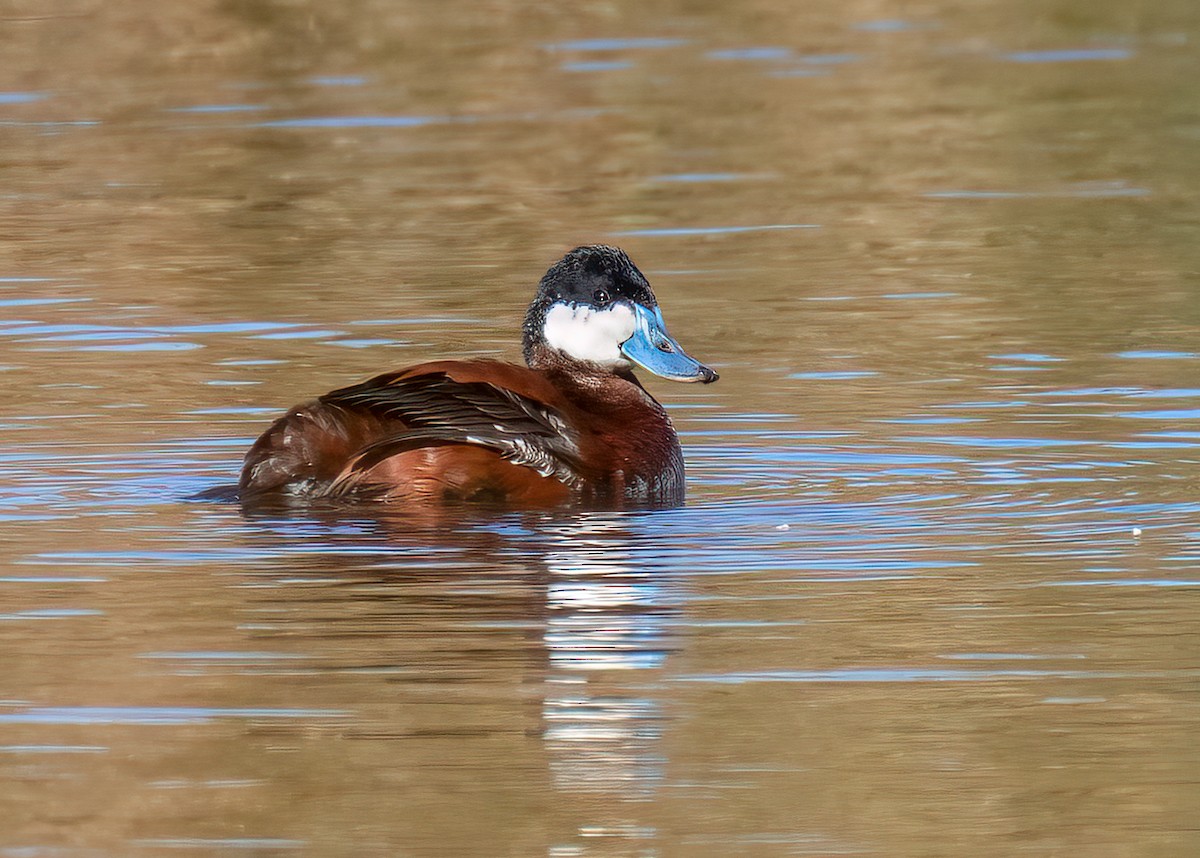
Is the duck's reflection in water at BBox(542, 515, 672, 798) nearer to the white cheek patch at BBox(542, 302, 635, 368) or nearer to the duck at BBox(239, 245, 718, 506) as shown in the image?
the duck at BBox(239, 245, 718, 506)

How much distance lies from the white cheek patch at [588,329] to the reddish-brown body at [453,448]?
1.32 feet

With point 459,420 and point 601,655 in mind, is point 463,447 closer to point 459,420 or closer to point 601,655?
point 459,420

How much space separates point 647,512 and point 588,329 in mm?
853

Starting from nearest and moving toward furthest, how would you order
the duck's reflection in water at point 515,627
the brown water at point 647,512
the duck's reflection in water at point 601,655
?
the brown water at point 647,512 < the duck's reflection in water at point 601,655 < the duck's reflection in water at point 515,627

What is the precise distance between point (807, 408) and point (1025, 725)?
4.74m

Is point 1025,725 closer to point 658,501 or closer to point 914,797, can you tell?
point 914,797

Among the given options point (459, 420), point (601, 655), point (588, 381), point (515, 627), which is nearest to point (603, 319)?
point (588, 381)

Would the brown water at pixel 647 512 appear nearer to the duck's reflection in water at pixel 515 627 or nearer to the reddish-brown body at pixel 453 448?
the duck's reflection in water at pixel 515 627

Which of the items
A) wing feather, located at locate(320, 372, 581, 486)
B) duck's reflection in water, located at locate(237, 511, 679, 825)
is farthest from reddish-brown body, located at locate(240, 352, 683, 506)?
duck's reflection in water, located at locate(237, 511, 679, 825)

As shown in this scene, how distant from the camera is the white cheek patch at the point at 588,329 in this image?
380 inches

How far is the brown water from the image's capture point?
588 cm

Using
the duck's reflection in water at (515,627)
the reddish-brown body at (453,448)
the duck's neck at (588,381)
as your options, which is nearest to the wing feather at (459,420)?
the reddish-brown body at (453,448)

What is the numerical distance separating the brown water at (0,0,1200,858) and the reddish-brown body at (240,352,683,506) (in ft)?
0.54

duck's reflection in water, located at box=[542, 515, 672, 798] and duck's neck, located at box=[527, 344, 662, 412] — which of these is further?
duck's neck, located at box=[527, 344, 662, 412]
